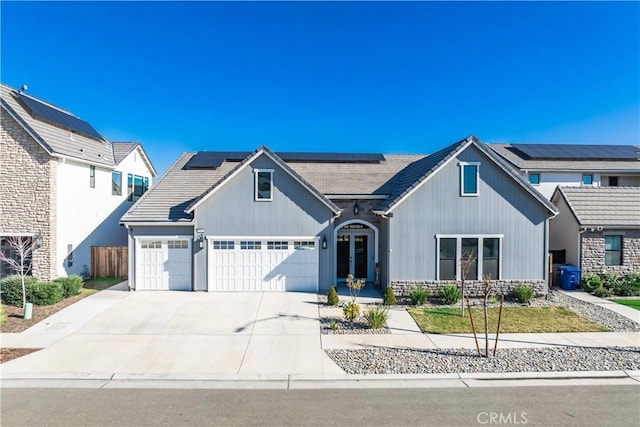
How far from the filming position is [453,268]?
15234 millimetres

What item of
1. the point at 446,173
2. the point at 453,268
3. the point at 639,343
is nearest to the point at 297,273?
the point at 453,268

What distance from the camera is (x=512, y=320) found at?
12.4 m

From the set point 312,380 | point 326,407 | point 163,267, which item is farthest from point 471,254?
point 163,267

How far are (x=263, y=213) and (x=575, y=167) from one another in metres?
23.9

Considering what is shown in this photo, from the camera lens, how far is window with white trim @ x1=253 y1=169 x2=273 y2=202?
16.3m

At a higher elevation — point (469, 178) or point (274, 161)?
point (274, 161)

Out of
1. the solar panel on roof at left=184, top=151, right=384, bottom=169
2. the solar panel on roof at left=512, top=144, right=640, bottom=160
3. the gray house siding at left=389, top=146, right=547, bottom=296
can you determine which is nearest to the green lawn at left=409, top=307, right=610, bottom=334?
the gray house siding at left=389, top=146, right=547, bottom=296

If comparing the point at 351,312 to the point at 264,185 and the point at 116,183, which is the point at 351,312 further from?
the point at 116,183

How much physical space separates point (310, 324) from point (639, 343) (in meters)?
9.32

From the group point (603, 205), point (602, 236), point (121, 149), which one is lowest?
point (602, 236)

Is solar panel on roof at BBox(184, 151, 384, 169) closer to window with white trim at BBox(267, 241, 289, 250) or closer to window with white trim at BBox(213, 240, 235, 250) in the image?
window with white trim at BBox(213, 240, 235, 250)

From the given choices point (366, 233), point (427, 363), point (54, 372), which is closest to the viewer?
point (54, 372)

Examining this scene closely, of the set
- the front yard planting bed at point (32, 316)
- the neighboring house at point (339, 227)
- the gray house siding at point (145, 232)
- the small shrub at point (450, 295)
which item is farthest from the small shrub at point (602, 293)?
the front yard planting bed at point (32, 316)

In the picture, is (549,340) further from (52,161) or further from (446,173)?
(52,161)
